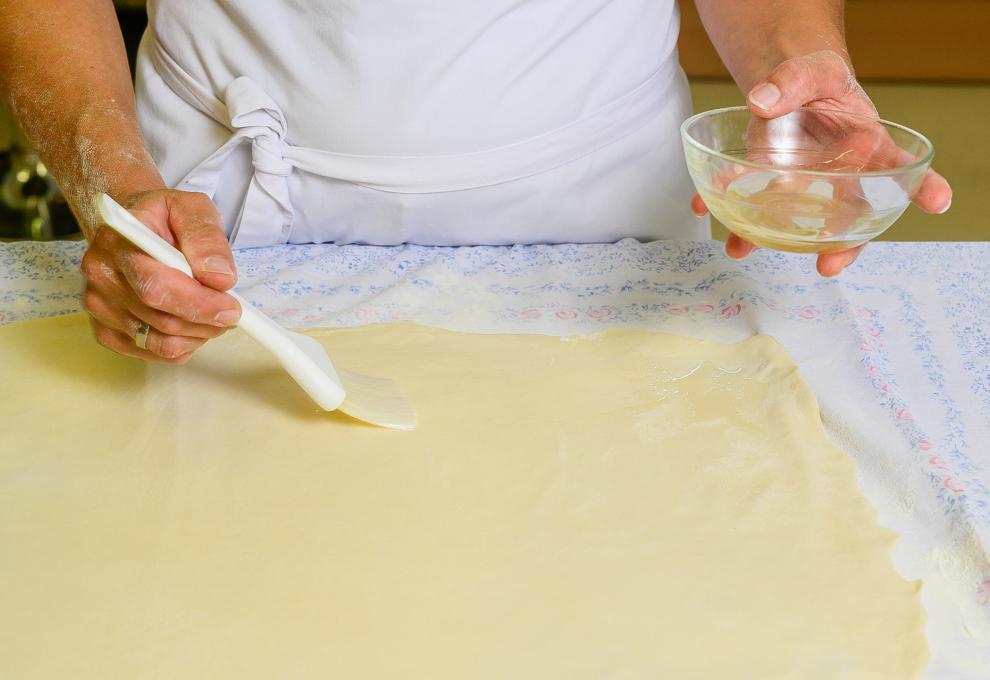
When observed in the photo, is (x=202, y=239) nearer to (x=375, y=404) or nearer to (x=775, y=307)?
(x=375, y=404)

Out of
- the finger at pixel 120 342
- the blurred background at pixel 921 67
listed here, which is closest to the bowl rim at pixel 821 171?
the finger at pixel 120 342

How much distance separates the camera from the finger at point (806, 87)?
32.6 inches

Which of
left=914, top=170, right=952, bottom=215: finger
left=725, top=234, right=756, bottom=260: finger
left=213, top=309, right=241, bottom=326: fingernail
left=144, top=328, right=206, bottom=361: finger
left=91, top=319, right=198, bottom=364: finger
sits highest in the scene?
left=914, top=170, right=952, bottom=215: finger

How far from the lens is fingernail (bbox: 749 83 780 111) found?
824mm

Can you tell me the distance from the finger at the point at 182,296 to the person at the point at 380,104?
6.7 inches

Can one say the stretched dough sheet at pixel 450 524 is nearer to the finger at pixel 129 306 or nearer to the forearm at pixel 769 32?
the finger at pixel 129 306

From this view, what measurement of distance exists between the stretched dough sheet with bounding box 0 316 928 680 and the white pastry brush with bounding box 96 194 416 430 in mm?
20

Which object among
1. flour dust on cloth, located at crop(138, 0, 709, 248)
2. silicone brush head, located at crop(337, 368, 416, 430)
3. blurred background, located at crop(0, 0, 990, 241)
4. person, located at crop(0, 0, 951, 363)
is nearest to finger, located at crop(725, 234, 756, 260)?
person, located at crop(0, 0, 951, 363)

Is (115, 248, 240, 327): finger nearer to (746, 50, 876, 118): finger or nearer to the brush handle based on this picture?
the brush handle

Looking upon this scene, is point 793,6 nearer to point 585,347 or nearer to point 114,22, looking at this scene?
point 585,347

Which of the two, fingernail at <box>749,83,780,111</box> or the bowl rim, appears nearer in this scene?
the bowl rim

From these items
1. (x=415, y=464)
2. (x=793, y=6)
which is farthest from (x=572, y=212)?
(x=415, y=464)

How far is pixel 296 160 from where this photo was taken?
1043 mm

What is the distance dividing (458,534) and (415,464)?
0.30 feet
